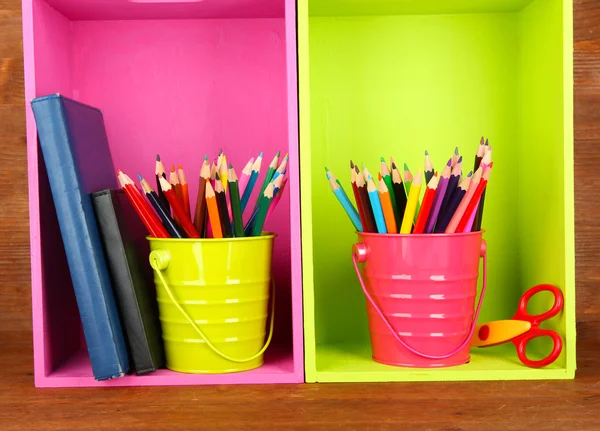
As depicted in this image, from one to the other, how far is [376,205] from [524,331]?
8.3 inches

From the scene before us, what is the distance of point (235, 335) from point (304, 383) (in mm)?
90

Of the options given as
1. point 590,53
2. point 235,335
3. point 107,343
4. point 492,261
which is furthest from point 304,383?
point 590,53

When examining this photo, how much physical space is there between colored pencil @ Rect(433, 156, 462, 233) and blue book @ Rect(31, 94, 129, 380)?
0.36 meters

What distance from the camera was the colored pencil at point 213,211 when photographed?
32.3 inches

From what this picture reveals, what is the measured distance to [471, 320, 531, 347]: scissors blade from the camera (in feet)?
2.81

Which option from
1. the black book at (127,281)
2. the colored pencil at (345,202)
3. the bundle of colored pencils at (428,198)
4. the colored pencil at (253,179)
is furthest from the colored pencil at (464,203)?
the black book at (127,281)

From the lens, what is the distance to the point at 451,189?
0.84 metres

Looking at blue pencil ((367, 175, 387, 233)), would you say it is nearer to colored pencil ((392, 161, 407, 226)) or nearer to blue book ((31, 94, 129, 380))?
colored pencil ((392, 161, 407, 226))

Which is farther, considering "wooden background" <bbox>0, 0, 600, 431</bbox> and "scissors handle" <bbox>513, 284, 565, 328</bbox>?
"scissors handle" <bbox>513, 284, 565, 328</bbox>

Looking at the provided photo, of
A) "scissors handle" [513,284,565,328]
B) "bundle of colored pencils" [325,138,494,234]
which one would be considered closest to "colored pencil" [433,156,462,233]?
"bundle of colored pencils" [325,138,494,234]

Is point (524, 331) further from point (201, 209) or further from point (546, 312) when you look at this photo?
point (201, 209)

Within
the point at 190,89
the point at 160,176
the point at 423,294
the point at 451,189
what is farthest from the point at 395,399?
the point at 190,89

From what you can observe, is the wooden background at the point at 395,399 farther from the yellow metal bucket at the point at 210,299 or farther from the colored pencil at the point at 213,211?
the colored pencil at the point at 213,211

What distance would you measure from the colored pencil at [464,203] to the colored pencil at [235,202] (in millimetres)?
220
